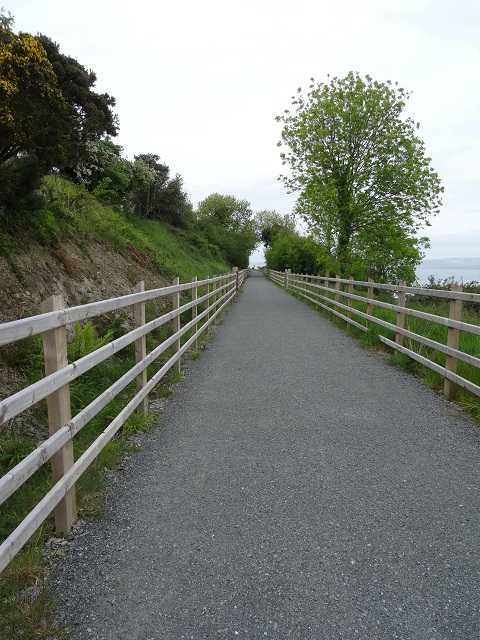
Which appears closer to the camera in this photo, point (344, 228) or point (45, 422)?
point (45, 422)

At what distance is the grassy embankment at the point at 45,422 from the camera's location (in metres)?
2.02

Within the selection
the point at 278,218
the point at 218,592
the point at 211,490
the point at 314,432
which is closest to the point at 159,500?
the point at 211,490

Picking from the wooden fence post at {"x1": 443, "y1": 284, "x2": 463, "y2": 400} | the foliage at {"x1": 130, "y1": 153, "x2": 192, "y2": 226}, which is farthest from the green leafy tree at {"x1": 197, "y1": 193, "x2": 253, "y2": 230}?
the wooden fence post at {"x1": 443, "y1": 284, "x2": 463, "y2": 400}

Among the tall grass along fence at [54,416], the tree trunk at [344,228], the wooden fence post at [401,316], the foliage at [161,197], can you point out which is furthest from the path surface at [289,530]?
the foliage at [161,197]

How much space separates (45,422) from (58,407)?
1.75 meters

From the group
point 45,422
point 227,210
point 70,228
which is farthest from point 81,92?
point 227,210

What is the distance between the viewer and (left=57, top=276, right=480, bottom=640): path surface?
203cm

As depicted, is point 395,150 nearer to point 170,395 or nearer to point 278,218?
point 170,395

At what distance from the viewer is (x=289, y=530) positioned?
8.79ft

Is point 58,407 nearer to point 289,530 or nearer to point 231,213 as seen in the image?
point 289,530

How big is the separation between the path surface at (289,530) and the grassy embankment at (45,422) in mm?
145

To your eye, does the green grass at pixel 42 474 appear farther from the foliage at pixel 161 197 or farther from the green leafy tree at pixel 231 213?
the green leafy tree at pixel 231 213

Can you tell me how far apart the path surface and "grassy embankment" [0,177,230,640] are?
14 centimetres

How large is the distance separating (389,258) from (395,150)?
4.58 m
